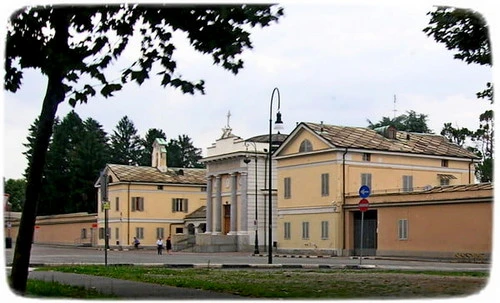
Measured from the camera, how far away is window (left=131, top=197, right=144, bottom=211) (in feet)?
217

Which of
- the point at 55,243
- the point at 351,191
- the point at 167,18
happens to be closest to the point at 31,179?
the point at 167,18

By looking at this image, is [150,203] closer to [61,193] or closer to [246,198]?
[246,198]

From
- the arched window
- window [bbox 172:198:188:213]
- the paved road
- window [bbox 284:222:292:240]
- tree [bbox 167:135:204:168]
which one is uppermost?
tree [bbox 167:135:204:168]

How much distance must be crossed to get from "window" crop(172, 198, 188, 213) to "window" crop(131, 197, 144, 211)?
11.5ft

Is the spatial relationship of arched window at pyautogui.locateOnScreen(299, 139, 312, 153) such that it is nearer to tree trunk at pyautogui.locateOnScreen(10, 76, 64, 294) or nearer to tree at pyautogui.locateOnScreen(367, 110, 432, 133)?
tree at pyautogui.locateOnScreen(367, 110, 432, 133)

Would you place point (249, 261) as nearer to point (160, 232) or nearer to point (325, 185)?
point (325, 185)

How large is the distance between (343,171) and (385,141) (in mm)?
3833

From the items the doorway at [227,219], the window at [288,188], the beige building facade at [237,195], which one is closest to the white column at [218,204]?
the beige building facade at [237,195]

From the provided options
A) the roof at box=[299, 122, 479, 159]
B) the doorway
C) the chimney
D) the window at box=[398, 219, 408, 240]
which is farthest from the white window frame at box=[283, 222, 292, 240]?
the chimney

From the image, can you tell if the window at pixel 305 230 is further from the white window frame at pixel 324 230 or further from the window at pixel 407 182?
the window at pixel 407 182

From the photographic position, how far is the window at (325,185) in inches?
1906

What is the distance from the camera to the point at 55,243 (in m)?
73.9

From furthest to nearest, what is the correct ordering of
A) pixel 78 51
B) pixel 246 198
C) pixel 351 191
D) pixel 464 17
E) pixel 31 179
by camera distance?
1. pixel 246 198
2. pixel 351 191
3. pixel 464 17
4. pixel 31 179
5. pixel 78 51

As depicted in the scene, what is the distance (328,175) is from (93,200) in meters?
25.4
